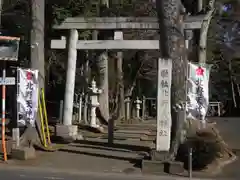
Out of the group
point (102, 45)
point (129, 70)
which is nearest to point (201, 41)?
point (102, 45)

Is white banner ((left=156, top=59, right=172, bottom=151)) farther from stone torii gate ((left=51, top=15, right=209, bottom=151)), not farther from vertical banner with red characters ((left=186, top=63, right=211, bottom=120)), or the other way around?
stone torii gate ((left=51, top=15, right=209, bottom=151))

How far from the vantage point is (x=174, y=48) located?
10742 mm

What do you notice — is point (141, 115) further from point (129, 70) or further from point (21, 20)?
point (21, 20)

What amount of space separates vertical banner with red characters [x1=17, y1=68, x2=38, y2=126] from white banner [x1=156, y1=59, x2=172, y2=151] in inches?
162

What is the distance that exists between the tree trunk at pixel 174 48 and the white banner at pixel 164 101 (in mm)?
111

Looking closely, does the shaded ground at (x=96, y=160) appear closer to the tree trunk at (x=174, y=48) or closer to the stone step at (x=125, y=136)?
the tree trunk at (x=174, y=48)

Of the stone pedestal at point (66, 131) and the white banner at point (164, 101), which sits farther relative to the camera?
the stone pedestal at point (66, 131)

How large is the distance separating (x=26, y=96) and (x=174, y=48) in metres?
4.89

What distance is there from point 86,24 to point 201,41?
16.3ft

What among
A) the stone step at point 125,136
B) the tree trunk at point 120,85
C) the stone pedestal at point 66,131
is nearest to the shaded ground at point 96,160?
the stone pedestal at point 66,131

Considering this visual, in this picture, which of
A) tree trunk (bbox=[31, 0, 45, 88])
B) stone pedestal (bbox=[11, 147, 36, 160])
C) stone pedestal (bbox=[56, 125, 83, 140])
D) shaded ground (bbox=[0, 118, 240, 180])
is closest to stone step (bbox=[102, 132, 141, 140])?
shaded ground (bbox=[0, 118, 240, 180])

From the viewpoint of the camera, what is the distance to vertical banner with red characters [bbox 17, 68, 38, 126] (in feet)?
41.5

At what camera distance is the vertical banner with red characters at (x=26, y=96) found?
12656mm

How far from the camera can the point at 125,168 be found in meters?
11.0
